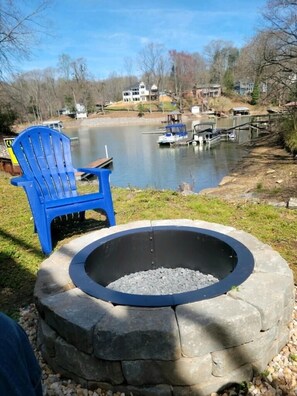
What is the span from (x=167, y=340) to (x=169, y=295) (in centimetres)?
26

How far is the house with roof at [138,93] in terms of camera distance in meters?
56.2

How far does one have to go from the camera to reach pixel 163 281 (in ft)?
7.02

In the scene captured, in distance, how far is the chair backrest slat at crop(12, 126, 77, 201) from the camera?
2.89 meters

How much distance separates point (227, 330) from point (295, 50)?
1265 centimetres

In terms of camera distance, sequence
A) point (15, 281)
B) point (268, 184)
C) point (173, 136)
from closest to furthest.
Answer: point (15, 281)
point (268, 184)
point (173, 136)

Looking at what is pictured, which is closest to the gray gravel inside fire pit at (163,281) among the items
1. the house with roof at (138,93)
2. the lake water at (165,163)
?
the lake water at (165,163)

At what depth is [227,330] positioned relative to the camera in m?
1.26

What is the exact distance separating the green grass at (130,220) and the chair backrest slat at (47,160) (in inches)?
16.3

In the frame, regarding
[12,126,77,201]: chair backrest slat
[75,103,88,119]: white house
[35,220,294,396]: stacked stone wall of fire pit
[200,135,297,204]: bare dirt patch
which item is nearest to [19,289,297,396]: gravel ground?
[35,220,294,396]: stacked stone wall of fire pit

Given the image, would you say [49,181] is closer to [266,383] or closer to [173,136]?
[266,383]

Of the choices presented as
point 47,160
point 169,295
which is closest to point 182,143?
point 47,160

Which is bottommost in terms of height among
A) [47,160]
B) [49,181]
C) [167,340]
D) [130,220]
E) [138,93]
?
[130,220]

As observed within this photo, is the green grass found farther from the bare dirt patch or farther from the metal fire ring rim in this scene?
the bare dirt patch

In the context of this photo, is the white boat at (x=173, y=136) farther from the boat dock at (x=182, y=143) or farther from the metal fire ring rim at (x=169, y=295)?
the metal fire ring rim at (x=169, y=295)
